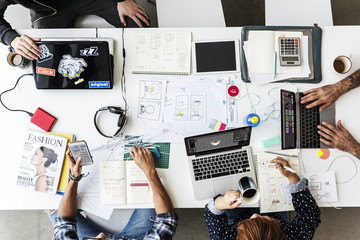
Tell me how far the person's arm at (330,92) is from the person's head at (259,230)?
0.57 m

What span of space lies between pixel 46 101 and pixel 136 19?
0.65m

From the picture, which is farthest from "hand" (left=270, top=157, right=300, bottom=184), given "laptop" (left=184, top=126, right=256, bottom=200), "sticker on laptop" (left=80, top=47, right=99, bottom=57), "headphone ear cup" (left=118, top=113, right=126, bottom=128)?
"sticker on laptop" (left=80, top=47, right=99, bottom=57)

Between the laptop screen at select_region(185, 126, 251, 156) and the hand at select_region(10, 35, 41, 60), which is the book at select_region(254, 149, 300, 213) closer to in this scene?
the laptop screen at select_region(185, 126, 251, 156)

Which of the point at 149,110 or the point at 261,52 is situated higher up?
the point at 261,52

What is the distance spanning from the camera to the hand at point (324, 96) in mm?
1243

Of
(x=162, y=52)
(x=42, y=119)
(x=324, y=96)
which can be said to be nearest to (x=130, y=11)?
(x=162, y=52)

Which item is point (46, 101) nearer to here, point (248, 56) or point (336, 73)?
point (248, 56)

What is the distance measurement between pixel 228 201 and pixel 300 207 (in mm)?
349

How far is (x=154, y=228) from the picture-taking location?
125 centimetres

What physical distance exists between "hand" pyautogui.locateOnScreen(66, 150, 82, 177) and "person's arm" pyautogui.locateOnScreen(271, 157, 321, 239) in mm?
905

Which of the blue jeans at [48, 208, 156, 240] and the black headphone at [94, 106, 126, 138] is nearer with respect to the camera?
the black headphone at [94, 106, 126, 138]

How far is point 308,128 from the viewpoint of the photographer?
4.15 feet

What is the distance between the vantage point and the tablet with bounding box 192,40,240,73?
1283 millimetres

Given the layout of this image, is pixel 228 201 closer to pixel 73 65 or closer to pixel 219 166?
pixel 219 166
